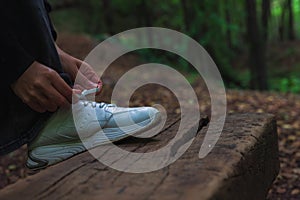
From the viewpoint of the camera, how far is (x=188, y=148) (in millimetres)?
1360

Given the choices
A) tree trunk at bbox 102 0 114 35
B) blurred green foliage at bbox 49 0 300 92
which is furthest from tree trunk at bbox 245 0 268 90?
tree trunk at bbox 102 0 114 35

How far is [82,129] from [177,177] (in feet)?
1.78

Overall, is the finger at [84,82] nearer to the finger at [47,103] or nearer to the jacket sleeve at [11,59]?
the finger at [47,103]

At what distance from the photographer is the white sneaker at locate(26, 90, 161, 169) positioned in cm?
148

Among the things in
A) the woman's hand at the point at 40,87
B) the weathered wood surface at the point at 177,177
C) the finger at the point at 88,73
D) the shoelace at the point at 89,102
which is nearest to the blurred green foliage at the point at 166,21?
the finger at the point at 88,73

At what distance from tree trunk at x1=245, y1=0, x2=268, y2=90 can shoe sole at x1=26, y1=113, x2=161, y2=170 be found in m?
6.02

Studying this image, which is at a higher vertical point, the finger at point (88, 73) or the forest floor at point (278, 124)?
the finger at point (88, 73)

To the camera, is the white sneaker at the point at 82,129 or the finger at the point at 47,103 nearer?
the finger at the point at 47,103

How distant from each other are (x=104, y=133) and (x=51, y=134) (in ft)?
0.60

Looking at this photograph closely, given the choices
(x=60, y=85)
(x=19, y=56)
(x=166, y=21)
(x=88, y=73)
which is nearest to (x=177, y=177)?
(x=60, y=85)

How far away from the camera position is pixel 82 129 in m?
1.51

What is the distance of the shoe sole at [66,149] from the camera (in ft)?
4.87

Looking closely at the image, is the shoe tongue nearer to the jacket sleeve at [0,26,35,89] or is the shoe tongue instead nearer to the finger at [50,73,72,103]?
the finger at [50,73,72,103]

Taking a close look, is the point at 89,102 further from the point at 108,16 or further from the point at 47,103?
the point at 108,16
